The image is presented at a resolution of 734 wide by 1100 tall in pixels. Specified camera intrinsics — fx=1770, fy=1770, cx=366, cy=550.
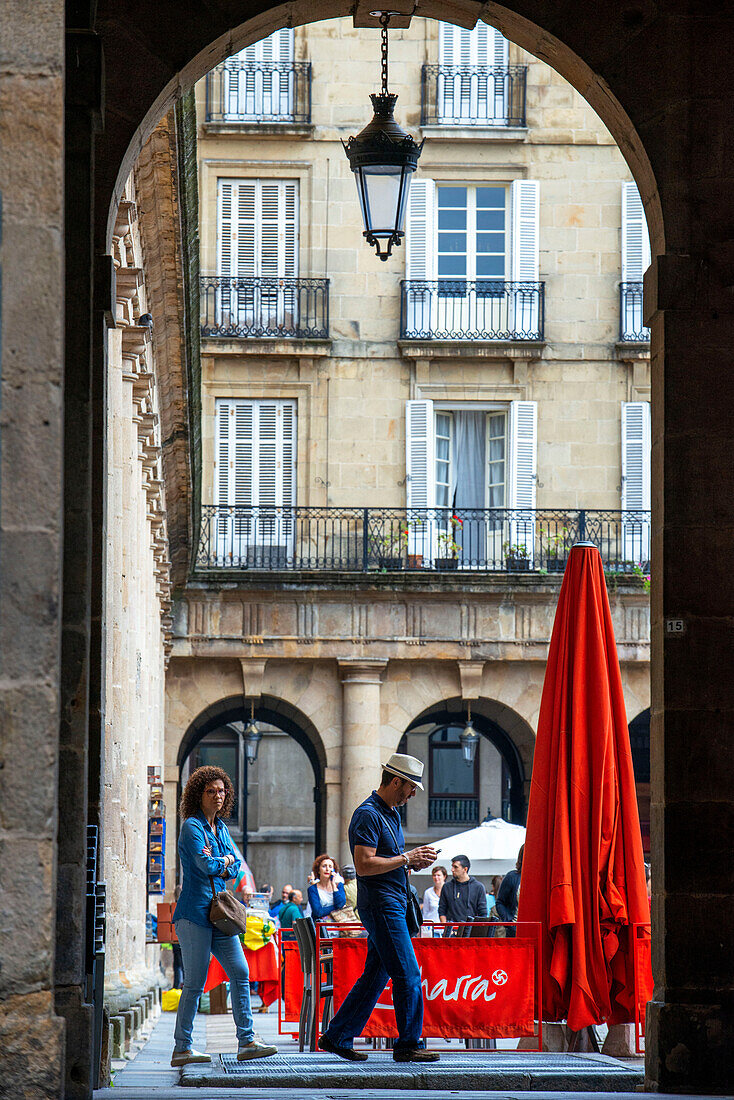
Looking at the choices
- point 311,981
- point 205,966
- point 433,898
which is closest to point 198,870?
point 205,966

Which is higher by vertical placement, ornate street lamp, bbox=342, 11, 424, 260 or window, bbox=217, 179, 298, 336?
window, bbox=217, 179, 298, 336

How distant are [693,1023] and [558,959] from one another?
9.75ft

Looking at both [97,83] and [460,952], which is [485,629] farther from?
[97,83]

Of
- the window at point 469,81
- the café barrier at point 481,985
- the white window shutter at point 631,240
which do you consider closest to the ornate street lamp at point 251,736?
the white window shutter at point 631,240

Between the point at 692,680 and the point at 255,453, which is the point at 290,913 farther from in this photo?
the point at 692,680

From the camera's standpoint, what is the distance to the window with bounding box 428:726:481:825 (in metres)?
41.7

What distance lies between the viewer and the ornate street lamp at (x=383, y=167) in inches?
403

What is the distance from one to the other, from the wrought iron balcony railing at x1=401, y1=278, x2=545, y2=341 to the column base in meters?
22.8

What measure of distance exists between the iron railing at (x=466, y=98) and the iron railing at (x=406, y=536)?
6627mm

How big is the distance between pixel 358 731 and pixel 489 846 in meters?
4.97

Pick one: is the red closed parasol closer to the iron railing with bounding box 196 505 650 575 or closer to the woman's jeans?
the woman's jeans

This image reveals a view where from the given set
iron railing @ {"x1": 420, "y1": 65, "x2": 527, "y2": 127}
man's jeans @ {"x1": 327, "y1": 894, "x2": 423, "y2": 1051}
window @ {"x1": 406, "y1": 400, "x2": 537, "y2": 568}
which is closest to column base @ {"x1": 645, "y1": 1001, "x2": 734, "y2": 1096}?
man's jeans @ {"x1": 327, "y1": 894, "x2": 423, "y2": 1051}

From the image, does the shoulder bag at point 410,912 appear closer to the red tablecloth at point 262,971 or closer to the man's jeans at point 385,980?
the man's jeans at point 385,980

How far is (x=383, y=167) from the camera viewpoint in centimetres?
1031
